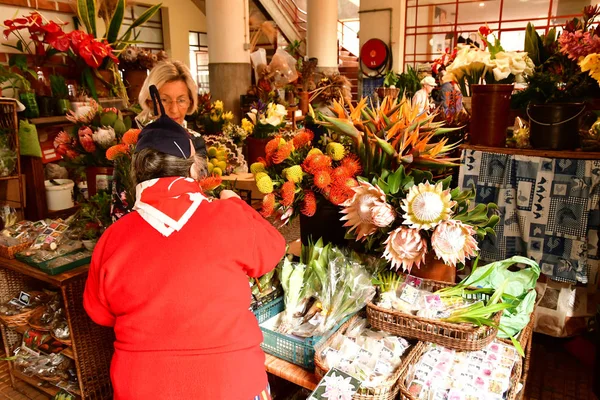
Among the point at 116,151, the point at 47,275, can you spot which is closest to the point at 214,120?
the point at 116,151

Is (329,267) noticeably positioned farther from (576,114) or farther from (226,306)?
(576,114)

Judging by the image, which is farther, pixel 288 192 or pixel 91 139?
pixel 91 139

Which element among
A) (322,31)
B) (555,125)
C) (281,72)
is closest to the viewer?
(555,125)

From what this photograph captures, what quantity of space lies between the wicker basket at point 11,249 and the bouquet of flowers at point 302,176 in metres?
1.41

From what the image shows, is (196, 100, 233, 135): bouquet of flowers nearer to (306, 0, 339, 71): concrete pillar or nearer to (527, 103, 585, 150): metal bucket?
(527, 103, 585, 150): metal bucket

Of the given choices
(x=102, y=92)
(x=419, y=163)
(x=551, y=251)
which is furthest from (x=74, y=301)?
(x=551, y=251)

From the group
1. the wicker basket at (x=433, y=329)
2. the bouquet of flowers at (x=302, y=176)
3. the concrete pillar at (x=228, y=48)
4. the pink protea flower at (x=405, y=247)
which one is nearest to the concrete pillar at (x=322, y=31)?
the concrete pillar at (x=228, y=48)

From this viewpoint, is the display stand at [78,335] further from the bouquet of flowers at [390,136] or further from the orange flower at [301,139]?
the bouquet of flowers at [390,136]

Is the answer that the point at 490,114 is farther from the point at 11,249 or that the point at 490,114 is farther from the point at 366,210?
the point at 11,249

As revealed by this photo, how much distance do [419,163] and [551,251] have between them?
1.10 meters

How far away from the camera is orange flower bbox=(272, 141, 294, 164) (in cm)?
161

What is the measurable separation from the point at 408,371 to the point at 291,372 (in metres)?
0.33

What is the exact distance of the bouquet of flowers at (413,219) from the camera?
1.36 m

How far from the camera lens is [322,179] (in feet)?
5.08
